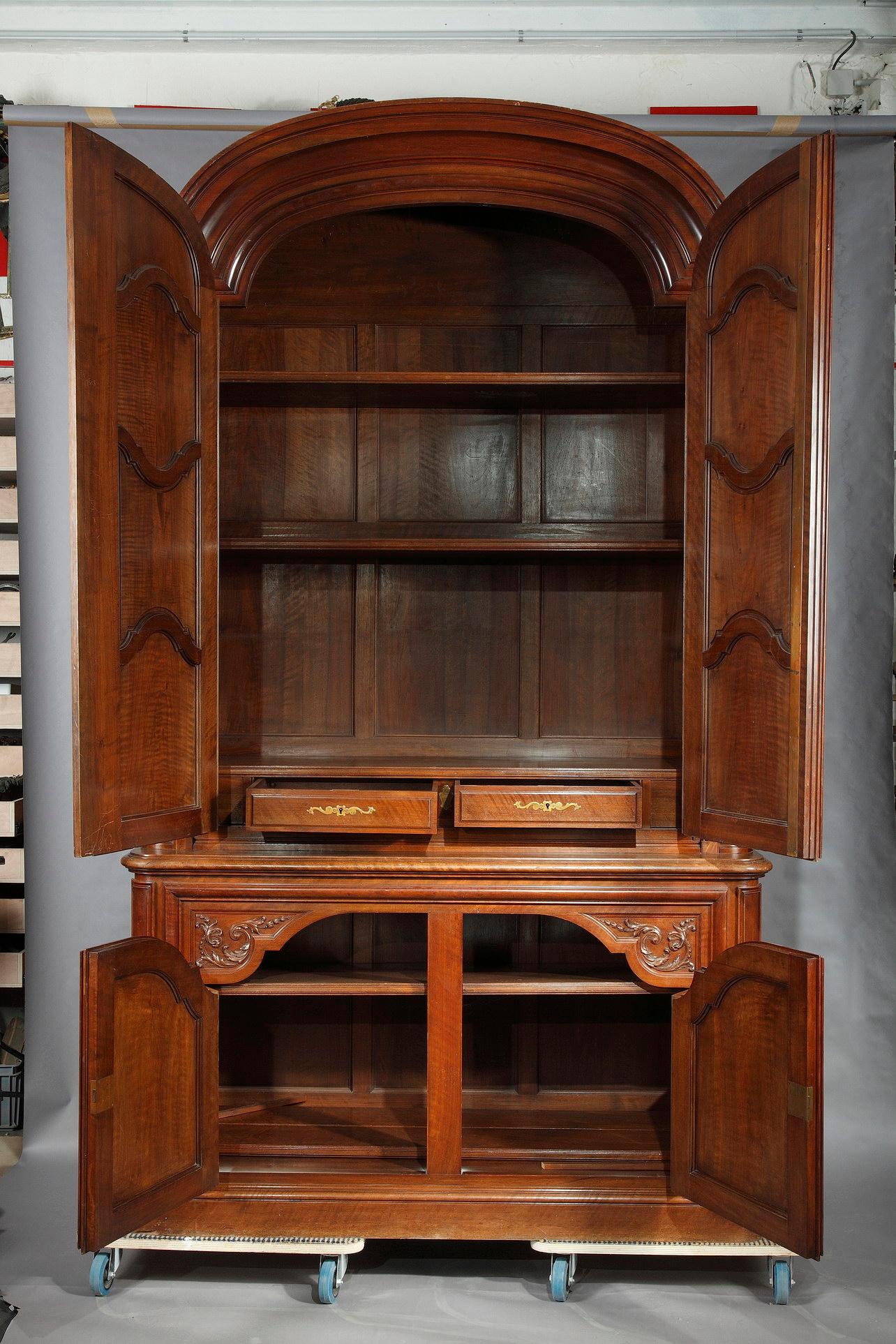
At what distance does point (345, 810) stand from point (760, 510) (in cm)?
98

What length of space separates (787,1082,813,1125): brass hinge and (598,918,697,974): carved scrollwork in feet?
0.99

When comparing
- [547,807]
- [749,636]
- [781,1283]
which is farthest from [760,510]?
[781,1283]

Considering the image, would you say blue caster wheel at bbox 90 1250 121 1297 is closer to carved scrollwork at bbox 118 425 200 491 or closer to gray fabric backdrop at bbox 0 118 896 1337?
gray fabric backdrop at bbox 0 118 896 1337

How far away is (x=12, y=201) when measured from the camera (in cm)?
245

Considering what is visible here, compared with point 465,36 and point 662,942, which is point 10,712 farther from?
point 465,36

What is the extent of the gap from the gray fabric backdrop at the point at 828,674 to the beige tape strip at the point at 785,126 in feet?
0.15

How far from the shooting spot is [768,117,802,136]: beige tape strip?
2.42 meters

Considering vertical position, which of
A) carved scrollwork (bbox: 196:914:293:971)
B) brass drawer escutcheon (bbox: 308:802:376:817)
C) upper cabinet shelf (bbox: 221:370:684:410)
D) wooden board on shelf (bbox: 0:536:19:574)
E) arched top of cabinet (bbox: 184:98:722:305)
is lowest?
carved scrollwork (bbox: 196:914:293:971)

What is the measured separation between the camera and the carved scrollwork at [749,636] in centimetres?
181

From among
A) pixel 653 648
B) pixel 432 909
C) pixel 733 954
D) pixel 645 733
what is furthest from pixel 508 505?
pixel 733 954

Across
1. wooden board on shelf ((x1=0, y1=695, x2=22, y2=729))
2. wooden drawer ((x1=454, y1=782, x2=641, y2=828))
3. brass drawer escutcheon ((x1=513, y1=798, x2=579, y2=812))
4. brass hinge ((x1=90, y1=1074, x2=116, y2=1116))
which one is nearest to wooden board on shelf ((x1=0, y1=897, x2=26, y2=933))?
wooden board on shelf ((x1=0, y1=695, x2=22, y2=729))

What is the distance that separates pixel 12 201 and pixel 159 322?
81 cm

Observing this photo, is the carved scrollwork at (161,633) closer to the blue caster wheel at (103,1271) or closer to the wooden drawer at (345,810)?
the wooden drawer at (345,810)

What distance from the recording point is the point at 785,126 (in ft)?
7.94
